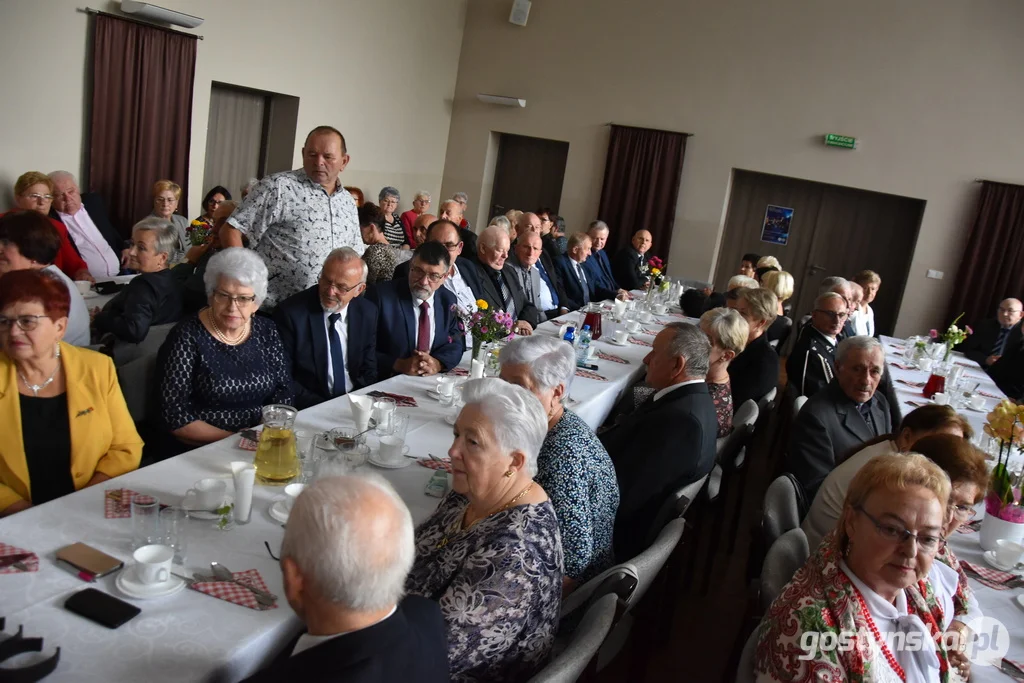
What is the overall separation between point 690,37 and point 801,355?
23.0ft

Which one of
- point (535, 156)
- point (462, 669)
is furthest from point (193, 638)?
point (535, 156)

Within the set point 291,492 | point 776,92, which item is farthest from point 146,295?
point 776,92

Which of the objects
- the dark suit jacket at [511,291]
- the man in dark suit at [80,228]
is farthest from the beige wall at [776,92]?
the man in dark suit at [80,228]

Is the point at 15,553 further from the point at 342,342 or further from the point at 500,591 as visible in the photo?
the point at 342,342

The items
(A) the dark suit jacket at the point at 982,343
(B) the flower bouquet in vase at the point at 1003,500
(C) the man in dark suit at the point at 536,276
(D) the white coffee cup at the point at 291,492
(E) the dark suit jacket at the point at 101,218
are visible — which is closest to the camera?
(D) the white coffee cup at the point at 291,492

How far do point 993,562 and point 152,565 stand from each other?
2.59m

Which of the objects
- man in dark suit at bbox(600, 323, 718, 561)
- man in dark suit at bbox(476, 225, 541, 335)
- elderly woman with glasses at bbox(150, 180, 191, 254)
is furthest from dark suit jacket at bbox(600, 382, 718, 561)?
elderly woman with glasses at bbox(150, 180, 191, 254)

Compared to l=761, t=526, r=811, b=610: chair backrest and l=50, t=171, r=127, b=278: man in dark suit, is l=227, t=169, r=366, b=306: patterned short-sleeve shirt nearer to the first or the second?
l=50, t=171, r=127, b=278: man in dark suit

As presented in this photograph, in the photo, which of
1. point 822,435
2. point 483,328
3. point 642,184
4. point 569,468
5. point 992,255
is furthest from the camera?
point 642,184

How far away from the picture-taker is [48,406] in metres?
2.33

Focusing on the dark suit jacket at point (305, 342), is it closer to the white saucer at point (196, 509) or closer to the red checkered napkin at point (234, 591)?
the white saucer at point (196, 509)

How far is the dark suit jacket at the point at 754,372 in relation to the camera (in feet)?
14.6

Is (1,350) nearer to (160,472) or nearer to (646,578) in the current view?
(160,472)

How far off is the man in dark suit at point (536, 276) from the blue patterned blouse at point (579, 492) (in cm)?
365
